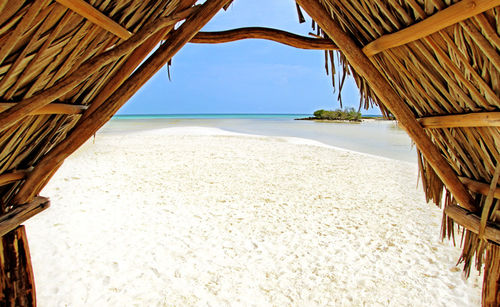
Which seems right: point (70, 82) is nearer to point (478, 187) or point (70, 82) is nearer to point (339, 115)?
point (478, 187)

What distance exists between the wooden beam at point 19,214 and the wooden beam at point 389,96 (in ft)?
6.32

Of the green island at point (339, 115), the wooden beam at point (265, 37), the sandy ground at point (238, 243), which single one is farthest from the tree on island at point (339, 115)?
the wooden beam at point (265, 37)

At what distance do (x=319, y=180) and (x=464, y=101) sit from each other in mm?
4771

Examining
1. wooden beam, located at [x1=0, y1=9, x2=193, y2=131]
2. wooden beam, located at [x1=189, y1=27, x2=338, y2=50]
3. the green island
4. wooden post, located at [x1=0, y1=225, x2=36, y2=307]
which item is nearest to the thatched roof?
wooden beam, located at [x1=0, y1=9, x2=193, y2=131]

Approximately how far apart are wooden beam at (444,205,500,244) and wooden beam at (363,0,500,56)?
99 centimetres

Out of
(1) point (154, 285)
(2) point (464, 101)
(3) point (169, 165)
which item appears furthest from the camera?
(3) point (169, 165)

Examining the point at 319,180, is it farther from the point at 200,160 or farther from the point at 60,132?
the point at 60,132

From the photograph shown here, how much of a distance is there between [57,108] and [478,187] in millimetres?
2282

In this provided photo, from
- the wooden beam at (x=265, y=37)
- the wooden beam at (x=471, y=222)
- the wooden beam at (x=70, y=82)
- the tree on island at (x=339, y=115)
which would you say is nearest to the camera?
the wooden beam at (x=70, y=82)

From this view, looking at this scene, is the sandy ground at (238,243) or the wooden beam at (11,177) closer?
the wooden beam at (11,177)

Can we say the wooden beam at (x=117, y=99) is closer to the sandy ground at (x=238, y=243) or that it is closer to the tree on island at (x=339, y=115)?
the sandy ground at (x=238, y=243)

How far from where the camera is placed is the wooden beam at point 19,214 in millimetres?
1507

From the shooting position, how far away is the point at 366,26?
1568 mm

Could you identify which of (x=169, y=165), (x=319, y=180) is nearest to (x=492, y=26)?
(x=319, y=180)
